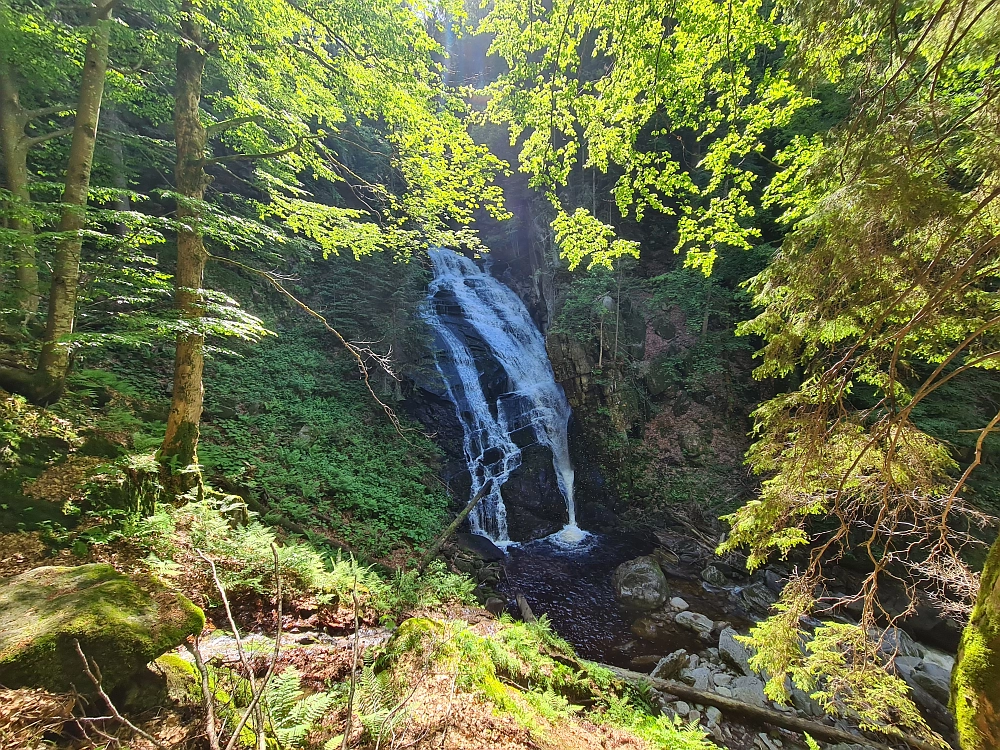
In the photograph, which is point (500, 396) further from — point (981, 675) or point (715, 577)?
point (981, 675)

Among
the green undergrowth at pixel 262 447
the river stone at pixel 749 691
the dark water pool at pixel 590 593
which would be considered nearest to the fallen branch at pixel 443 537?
the green undergrowth at pixel 262 447

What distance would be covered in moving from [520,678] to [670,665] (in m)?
3.91

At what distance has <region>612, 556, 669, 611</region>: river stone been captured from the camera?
8.00 meters

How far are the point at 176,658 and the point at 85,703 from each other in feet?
1.45

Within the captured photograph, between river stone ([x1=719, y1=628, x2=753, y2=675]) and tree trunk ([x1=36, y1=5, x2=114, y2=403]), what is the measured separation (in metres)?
10.5

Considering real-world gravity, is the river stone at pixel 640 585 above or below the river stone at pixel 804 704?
above

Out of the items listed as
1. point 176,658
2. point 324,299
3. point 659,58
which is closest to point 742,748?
point 176,658

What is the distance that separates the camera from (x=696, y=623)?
7.25 metres

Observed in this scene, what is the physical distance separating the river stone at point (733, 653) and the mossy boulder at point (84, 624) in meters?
7.45

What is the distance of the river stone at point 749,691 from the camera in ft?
17.4

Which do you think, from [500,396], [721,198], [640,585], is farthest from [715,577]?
[500,396]

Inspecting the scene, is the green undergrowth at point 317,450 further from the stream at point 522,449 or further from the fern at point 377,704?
the fern at point 377,704

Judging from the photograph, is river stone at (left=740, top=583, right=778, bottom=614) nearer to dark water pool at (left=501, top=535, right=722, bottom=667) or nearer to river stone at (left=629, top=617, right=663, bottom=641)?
dark water pool at (left=501, top=535, right=722, bottom=667)

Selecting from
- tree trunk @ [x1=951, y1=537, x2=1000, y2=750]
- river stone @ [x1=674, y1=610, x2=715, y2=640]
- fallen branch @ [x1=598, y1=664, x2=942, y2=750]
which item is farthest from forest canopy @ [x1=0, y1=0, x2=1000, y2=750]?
river stone @ [x1=674, y1=610, x2=715, y2=640]
